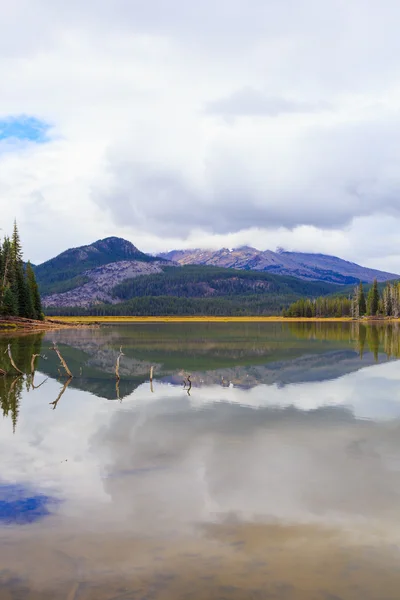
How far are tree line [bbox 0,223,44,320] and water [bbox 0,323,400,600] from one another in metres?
72.1

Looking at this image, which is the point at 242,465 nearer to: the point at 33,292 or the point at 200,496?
the point at 200,496

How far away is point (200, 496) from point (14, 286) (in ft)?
319

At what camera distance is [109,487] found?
1387 centimetres

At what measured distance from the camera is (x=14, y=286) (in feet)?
332

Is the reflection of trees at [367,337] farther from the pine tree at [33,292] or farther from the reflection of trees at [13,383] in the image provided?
the pine tree at [33,292]

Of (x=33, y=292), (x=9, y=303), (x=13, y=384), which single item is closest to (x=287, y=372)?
(x=13, y=384)

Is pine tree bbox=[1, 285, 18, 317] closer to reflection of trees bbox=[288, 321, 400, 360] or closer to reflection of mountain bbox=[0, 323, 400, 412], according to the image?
reflection of mountain bbox=[0, 323, 400, 412]

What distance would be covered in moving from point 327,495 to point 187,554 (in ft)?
16.6

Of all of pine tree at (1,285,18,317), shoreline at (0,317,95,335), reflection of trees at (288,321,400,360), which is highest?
pine tree at (1,285,18,317)

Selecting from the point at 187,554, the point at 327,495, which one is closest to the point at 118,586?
the point at 187,554

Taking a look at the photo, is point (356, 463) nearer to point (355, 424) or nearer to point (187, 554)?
point (355, 424)

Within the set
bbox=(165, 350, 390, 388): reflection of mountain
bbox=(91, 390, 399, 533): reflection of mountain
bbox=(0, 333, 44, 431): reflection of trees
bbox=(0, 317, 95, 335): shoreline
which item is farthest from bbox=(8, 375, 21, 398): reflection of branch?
bbox=(0, 317, 95, 335): shoreline

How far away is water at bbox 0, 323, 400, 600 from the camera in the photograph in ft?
29.9

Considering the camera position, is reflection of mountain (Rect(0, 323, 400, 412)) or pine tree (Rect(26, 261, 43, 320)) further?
pine tree (Rect(26, 261, 43, 320))
